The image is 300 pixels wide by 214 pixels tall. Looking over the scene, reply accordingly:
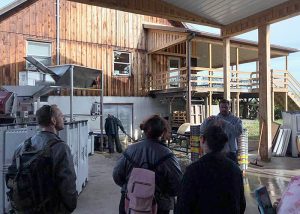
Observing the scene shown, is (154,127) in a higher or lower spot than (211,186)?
higher

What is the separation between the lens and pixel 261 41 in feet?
35.7

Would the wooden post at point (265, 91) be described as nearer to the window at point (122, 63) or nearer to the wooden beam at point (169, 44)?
the wooden beam at point (169, 44)

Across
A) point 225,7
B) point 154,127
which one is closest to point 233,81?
point 225,7

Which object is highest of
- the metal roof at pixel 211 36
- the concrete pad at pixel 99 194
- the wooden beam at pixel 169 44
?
the metal roof at pixel 211 36

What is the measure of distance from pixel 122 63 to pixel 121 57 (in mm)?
350

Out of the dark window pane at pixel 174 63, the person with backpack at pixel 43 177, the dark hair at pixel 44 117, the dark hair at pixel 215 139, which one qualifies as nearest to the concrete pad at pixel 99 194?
the person with backpack at pixel 43 177

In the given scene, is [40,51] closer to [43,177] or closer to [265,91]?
[265,91]

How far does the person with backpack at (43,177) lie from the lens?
9.22 ft

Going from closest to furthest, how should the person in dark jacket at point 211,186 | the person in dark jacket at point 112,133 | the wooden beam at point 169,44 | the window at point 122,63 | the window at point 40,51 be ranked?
the person in dark jacket at point 211,186 → the person in dark jacket at point 112,133 → the window at point 40,51 → the wooden beam at point 169,44 → the window at point 122,63

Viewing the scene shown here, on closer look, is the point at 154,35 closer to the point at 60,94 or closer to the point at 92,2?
the point at 60,94

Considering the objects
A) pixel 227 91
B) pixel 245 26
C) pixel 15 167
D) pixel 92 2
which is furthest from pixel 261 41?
pixel 15 167

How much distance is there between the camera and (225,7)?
10406mm

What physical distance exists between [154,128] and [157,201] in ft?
2.14

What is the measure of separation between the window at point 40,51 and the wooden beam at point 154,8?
756 centimetres
